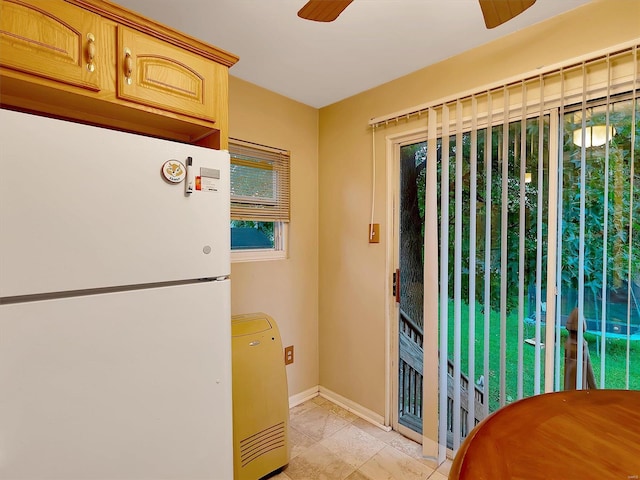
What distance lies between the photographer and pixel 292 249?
2.40 metres

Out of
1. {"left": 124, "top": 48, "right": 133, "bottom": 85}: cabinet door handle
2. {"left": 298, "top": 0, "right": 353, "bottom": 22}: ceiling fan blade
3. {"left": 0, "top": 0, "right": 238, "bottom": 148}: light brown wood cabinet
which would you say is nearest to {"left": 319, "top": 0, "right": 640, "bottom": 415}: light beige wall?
{"left": 298, "top": 0, "right": 353, "bottom": 22}: ceiling fan blade

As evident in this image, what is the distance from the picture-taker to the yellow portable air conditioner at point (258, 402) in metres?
1.61

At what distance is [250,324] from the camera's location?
5.92ft

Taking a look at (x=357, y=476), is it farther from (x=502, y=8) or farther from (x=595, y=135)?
(x=502, y=8)

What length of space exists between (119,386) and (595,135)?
205cm

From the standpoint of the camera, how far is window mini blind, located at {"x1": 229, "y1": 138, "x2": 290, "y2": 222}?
6.89 ft

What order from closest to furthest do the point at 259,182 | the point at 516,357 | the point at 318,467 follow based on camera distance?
1. the point at 516,357
2. the point at 318,467
3. the point at 259,182

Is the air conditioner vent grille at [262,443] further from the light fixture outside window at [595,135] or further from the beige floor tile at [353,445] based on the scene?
the light fixture outside window at [595,135]

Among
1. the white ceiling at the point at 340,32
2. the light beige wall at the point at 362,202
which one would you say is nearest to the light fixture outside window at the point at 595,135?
the light beige wall at the point at 362,202

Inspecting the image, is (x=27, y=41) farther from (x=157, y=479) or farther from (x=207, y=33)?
(x=157, y=479)

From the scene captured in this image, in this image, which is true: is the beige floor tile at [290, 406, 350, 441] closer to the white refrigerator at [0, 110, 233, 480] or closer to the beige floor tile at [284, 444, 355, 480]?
the beige floor tile at [284, 444, 355, 480]

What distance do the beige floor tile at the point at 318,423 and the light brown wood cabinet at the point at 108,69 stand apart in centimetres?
188

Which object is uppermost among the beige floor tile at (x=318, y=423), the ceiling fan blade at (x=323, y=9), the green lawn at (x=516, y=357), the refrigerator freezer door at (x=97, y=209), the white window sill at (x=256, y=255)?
the ceiling fan blade at (x=323, y=9)

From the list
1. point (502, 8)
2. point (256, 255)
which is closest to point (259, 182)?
point (256, 255)
